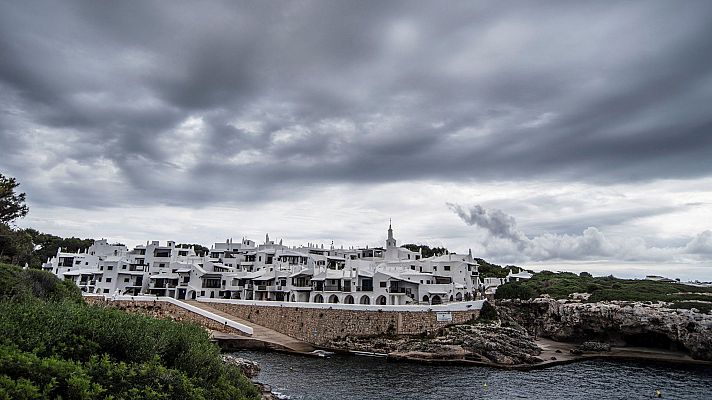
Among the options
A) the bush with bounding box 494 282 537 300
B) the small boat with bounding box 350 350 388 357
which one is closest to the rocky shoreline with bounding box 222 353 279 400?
the small boat with bounding box 350 350 388 357

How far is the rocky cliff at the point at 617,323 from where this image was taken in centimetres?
4684

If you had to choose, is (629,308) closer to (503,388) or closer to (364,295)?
(503,388)

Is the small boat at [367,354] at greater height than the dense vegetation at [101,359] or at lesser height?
→ lesser

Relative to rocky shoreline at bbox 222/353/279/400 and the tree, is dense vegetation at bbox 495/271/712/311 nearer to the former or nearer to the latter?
rocky shoreline at bbox 222/353/279/400

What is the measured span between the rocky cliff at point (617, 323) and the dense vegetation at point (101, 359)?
166 feet

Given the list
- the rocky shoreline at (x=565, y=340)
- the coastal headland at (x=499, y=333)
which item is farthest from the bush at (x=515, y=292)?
the rocky shoreline at (x=565, y=340)

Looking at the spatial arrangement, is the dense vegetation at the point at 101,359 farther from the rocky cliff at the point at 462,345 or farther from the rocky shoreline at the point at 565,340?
the rocky cliff at the point at 462,345

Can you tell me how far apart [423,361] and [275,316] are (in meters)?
22.6

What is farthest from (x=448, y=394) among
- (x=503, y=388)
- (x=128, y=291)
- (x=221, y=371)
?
(x=128, y=291)

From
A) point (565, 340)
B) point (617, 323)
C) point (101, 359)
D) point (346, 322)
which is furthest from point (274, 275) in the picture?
point (101, 359)

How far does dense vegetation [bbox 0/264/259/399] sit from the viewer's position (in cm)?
1072

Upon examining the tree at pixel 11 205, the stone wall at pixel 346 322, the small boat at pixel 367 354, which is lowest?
the small boat at pixel 367 354

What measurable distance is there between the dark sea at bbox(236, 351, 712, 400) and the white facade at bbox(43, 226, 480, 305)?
16322 millimetres

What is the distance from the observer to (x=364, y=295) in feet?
195
